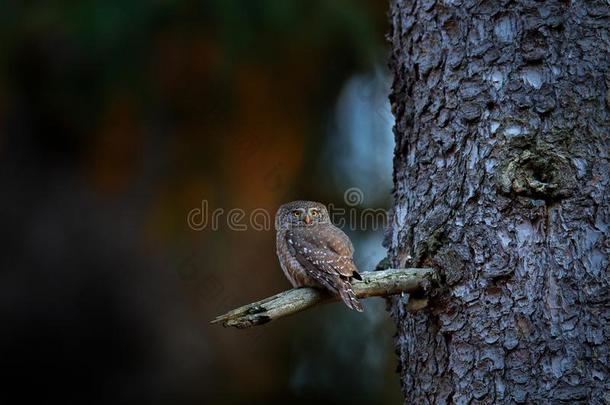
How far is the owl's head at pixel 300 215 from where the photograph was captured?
4.12m

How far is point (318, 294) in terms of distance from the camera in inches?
106

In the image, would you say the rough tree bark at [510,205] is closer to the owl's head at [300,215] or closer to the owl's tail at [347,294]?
the owl's tail at [347,294]

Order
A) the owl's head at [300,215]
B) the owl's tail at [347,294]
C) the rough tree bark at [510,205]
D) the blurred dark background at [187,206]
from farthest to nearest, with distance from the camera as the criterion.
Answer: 1. the blurred dark background at [187,206]
2. the owl's head at [300,215]
3. the owl's tail at [347,294]
4. the rough tree bark at [510,205]

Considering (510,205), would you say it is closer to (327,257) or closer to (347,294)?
(347,294)

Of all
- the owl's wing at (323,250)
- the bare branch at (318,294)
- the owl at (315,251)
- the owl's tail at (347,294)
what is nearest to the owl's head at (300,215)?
the owl at (315,251)

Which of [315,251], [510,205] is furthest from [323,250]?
[510,205]

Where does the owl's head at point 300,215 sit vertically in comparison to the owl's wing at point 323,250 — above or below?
above

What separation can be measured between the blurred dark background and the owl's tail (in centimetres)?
232

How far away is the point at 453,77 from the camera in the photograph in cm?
289

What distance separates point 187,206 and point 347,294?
2.84 metres

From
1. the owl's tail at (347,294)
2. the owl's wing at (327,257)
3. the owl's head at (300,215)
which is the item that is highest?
the owl's head at (300,215)

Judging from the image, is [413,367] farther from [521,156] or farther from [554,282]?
[521,156]

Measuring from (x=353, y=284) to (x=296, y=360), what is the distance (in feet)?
10.7

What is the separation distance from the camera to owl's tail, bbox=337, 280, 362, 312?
2875 mm
